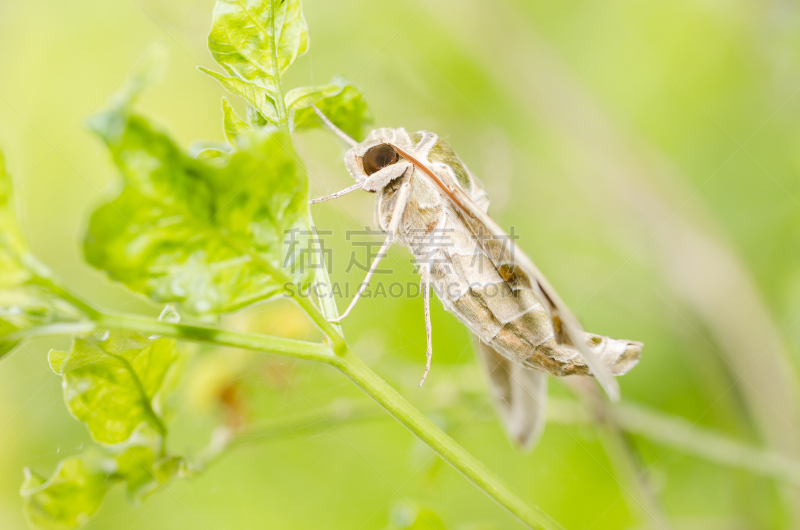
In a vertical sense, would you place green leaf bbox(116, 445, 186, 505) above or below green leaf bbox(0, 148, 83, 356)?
below

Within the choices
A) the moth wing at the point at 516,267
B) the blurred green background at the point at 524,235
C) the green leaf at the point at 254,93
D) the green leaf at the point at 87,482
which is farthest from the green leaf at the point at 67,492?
the moth wing at the point at 516,267

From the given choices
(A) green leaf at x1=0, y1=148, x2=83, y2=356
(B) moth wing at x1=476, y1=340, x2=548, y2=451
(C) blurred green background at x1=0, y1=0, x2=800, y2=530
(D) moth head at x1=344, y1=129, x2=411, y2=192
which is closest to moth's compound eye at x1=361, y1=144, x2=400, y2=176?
(D) moth head at x1=344, y1=129, x2=411, y2=192

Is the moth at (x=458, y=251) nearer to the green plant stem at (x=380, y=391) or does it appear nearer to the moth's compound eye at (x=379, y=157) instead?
the moth's compound eye at (x=379, y=157)

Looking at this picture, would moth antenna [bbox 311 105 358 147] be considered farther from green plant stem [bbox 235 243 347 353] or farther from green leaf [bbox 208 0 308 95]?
→ green plant stem [bbox 235 243 347 353]

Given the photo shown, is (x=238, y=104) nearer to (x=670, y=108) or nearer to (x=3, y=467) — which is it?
(x=3, y=467)

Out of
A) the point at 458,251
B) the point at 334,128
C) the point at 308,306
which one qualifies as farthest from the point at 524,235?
the point at 308,306

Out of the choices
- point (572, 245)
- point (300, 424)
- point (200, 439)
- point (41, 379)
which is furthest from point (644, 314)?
point (41, 379)
